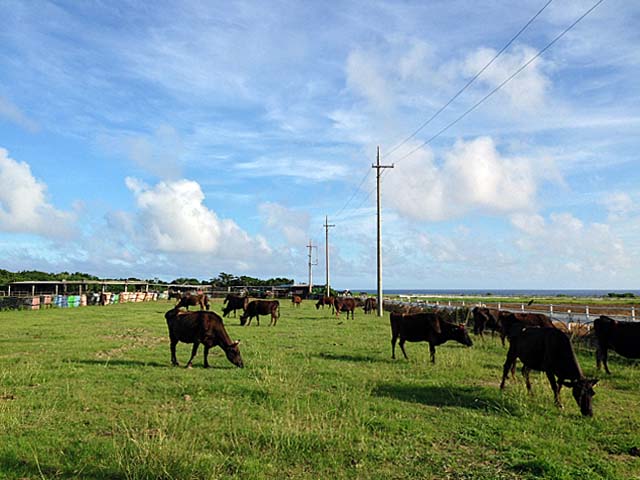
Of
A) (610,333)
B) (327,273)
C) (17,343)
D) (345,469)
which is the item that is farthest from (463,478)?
(327,273)

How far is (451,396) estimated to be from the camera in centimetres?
1123

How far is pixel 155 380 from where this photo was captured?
1237 centimetres

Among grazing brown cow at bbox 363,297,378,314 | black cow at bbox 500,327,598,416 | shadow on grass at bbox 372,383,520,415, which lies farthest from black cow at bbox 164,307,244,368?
grazing brown cow at bbox 363,297,378,314

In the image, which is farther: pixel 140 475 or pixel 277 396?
pixel 277 396

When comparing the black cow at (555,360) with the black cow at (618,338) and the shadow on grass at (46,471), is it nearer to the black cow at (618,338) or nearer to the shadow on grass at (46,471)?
the black cow at (618,338)

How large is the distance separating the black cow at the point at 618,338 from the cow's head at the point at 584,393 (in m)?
5.32

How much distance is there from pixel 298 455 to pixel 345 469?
76cm

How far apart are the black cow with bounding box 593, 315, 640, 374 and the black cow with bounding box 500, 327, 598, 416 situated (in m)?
4.24

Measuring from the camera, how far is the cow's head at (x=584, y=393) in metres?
9.72

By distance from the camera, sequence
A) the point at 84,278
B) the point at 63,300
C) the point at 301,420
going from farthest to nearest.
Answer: the point at 84,278 < the point at 63,300 < the point at 301,420

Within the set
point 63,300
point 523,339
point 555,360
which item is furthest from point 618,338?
point 63,300

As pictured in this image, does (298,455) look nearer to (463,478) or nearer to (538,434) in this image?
(463,478)

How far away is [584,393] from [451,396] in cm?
254

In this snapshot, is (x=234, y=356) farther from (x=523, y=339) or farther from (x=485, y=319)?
(x=485, y=319)
